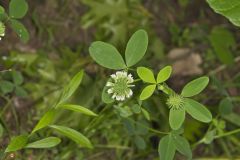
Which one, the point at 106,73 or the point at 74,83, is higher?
the point at 74,83

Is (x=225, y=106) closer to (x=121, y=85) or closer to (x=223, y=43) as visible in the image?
(x=223, y=43)

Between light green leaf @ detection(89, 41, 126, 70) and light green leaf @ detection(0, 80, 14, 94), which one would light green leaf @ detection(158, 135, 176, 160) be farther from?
light green leaf @ detection(0, 80, 14, 94)

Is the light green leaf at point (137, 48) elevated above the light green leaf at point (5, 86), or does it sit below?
above

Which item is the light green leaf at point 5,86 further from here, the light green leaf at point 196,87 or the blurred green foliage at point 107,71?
the light green leaf at point 196,87

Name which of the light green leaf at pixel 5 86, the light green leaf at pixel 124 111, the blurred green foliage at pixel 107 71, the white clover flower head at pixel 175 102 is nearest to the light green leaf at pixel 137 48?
the white clover flower head at pixel 175 102

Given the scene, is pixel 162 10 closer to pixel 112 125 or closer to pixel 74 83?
pixel 112 125

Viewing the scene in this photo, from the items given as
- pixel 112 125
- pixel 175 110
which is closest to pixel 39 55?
pixel 112 125

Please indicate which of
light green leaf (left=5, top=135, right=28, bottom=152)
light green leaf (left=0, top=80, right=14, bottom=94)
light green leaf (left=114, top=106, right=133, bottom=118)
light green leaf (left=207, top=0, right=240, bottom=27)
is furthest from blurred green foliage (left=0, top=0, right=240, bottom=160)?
light green leaf (left=5, top=135, right=28, bottom=152)
